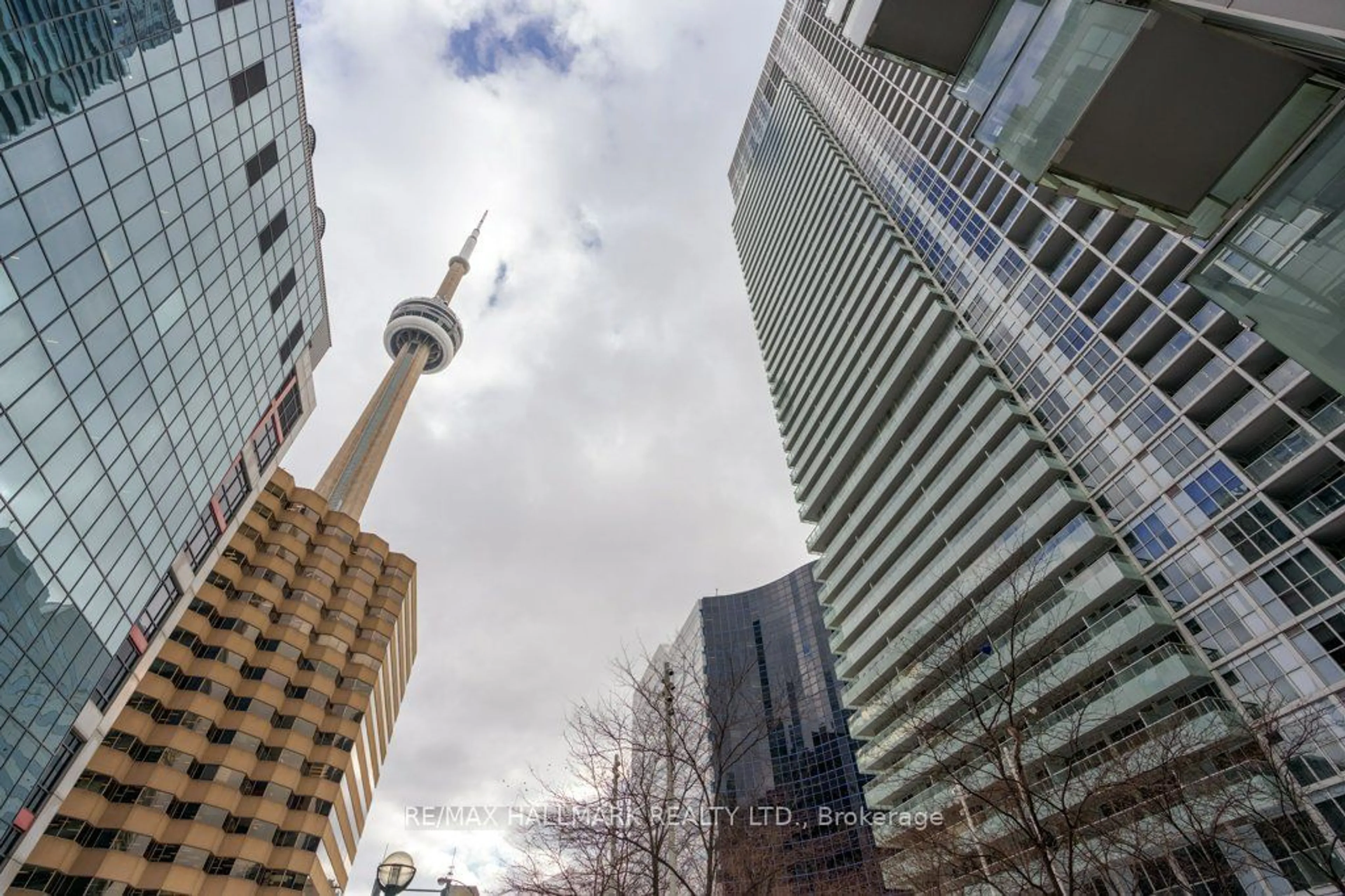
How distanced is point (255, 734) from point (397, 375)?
233 feet

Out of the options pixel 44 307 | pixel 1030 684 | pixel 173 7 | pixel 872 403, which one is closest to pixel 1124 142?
pixel 44 307

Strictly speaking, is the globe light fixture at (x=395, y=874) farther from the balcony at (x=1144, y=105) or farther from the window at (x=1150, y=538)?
the window at (x=1150, y=538)

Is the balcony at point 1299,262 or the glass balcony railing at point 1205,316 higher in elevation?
the glass balcony railing at point 1205,316

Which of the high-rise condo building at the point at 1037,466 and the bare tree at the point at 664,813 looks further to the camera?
the high-rise condo building at the point at 1037,466

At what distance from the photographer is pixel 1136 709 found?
32000mm

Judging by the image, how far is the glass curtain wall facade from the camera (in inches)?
1603

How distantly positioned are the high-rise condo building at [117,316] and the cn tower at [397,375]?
47835 millimetres

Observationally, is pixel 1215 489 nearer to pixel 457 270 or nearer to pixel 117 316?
pixel 117 316

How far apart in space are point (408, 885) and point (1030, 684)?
36581mm

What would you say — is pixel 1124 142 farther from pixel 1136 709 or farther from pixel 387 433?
pixel 387 433

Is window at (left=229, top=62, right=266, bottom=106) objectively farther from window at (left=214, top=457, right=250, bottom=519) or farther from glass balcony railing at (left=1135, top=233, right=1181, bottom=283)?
glass balcony railing at (left=1135, top=233, right=1181, bottom=283)

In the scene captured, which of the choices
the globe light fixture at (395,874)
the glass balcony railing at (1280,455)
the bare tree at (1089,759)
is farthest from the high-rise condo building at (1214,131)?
the glass balcony railing at (1280,455)

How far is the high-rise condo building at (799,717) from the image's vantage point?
6431 cm

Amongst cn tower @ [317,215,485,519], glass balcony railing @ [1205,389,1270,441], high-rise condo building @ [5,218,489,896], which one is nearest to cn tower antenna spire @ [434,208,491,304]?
cn tower @ [317,215,485,519]
